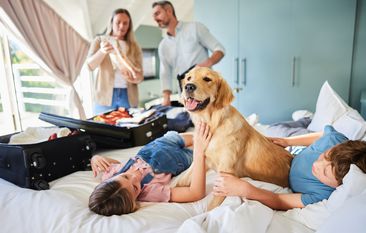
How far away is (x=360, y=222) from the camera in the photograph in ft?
2.09

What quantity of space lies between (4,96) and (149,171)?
7.53 feet

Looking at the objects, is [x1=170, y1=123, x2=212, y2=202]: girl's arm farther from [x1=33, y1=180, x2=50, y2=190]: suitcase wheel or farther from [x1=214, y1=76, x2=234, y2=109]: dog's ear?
[x1=33, y1=180, x2=50, y2=190]: suitcase wheel

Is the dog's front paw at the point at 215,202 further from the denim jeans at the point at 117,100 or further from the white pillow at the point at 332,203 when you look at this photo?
the denim jeans at the point at 117,100

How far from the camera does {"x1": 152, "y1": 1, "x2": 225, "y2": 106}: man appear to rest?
226 cm

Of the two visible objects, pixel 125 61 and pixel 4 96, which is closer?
pixel 125 61

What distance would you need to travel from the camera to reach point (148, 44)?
512 centimetres

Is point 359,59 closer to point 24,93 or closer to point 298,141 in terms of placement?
point 298,141

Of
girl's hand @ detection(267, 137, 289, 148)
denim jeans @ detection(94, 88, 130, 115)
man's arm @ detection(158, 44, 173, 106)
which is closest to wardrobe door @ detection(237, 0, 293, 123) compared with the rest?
man's arm @ detection(158, 44, 173, 106)

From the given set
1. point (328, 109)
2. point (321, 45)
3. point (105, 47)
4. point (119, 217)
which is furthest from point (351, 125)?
point (105, 47)

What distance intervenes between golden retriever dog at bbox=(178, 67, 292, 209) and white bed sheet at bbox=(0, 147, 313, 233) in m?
0.07

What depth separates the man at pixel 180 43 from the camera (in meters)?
2.26

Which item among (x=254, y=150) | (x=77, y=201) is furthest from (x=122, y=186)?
(x=254, y=150)

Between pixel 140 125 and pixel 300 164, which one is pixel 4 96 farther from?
pixel 300 164

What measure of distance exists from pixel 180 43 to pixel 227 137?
4.79 ft
